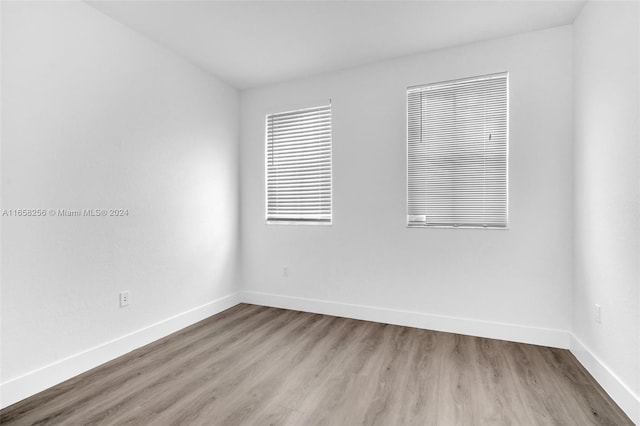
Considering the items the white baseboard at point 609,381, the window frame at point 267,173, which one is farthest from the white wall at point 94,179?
the white baseboard at point 609,381

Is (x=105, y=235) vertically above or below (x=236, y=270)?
above

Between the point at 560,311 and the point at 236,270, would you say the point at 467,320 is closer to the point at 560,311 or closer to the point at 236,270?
the point at 560,311

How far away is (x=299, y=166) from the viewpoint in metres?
3.79

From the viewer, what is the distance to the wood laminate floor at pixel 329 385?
5.92ft

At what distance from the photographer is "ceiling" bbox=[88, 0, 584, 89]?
2.37m

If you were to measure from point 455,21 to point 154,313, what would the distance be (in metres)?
3.72

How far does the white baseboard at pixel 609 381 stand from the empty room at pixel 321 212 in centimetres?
2

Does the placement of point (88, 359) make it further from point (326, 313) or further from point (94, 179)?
point (326, 313)

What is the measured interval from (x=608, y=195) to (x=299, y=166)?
2824mm

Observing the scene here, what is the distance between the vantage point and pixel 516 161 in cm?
277

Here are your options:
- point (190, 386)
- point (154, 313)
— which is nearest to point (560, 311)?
point (190, 386)

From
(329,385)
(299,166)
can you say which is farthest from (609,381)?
(299,166)

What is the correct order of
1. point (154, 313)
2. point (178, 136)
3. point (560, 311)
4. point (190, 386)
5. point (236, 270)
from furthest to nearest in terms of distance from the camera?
point (236, 270) < point (178, 136) < point (154, 313) < point (560, 311) < point (190, 386)

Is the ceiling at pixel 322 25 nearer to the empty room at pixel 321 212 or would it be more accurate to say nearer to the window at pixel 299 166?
the empty room at pixel 321 212
